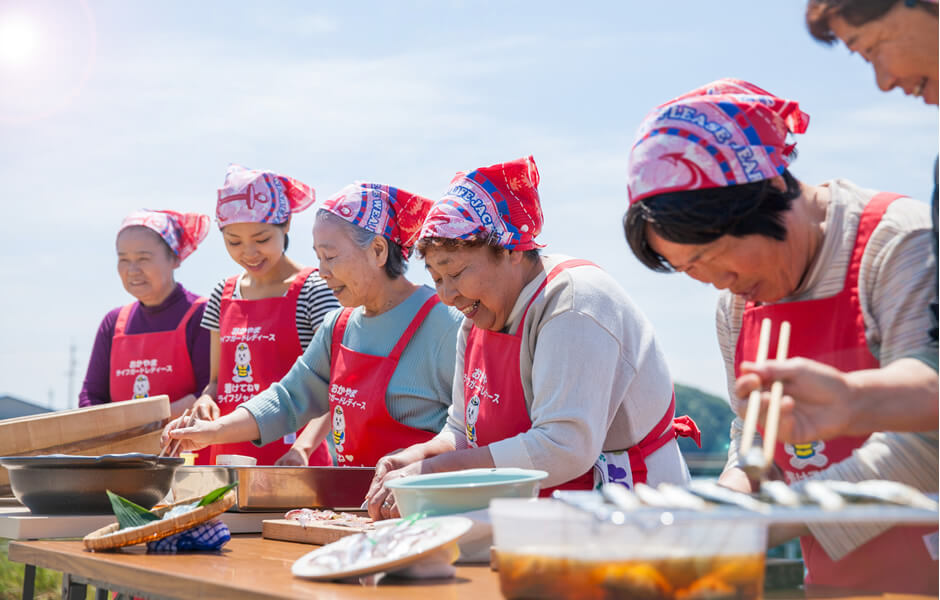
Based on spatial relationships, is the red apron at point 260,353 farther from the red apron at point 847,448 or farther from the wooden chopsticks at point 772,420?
the wooden chopsticks at point 772,420

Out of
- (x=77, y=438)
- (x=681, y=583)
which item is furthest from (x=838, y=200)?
(x=77, y=438)

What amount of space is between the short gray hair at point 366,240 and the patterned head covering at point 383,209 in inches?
0.5

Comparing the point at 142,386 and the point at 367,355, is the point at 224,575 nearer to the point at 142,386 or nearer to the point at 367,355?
the point at 367,355

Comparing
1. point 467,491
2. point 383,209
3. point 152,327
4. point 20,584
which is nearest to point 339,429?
point 383,209

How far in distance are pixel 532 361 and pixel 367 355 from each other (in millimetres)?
839

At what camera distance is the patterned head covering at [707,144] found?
59.1 inches

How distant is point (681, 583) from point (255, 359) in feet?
9.54

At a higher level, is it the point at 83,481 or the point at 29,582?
the point at 83,481

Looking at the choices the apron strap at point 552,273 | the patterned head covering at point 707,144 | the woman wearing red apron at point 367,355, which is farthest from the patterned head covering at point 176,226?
the patterned head covering at point 707,144

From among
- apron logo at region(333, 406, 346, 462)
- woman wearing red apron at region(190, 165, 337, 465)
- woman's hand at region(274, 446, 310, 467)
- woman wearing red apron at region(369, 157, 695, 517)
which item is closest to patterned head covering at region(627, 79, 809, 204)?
woman wearing red apron at region(369, 157, 695, 517)

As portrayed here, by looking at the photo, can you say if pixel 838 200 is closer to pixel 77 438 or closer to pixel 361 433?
pixel 361 433

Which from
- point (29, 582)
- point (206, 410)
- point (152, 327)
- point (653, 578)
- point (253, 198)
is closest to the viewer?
point (653, 578)

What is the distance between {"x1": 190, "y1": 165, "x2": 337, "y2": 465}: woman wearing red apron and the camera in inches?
147

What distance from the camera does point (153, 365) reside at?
4.23 metres
